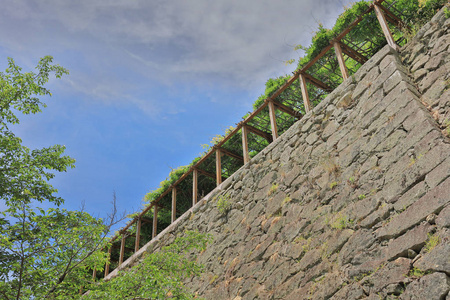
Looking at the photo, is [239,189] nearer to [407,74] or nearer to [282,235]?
[282,235]

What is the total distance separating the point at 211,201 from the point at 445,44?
5.92 metres

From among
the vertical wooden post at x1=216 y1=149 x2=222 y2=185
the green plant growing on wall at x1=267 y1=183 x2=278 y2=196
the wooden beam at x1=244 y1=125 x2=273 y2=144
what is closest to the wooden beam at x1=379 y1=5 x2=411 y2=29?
the green plant growing on wall at x1=267 y1=183 x2=278 y2=196

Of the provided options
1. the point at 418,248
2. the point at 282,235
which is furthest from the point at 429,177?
the point at 282,235

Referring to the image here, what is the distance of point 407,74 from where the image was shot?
233 inches

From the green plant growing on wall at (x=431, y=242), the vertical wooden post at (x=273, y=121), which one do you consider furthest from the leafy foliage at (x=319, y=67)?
the green plant growing on wall at (x=431, y=242)

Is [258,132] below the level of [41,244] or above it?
above

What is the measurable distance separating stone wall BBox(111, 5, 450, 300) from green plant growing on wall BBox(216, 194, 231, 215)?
0.16 meters

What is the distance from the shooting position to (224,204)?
8.58 metres

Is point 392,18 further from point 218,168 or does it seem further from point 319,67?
point 218,168

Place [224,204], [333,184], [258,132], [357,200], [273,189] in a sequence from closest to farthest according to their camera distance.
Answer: [357,200], [333,184], [273,189], [224,204], [258,132]

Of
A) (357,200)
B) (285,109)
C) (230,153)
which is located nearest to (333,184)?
(357,200)

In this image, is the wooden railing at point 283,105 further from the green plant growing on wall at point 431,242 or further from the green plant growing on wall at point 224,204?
the green plant growing on wall at point 431,242

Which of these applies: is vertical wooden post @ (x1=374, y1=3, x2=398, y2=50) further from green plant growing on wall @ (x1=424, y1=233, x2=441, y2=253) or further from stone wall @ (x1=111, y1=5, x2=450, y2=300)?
green plant growing on wall @ (x1=424, y1=233, x2=441, y2=253)

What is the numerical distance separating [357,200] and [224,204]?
153 inches
